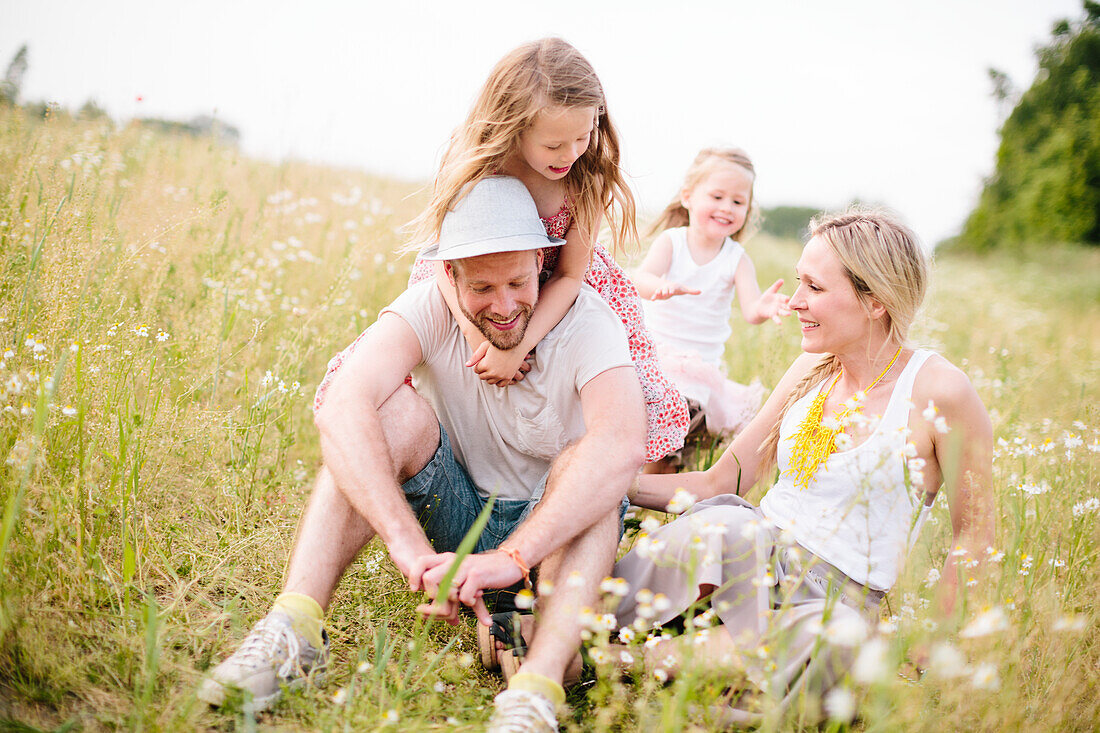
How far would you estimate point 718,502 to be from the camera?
99.3 inches

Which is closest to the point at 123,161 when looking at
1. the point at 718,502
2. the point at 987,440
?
the point at 718,502

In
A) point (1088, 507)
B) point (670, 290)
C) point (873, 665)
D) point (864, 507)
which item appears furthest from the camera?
point (670, 290)

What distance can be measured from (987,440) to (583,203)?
152 centimetres

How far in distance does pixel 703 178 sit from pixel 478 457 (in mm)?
2425

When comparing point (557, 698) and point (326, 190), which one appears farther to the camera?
point (326, 190)

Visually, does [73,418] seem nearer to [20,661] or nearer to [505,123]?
[20,661]

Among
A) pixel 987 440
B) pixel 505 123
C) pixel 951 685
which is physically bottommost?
pixel 951 685

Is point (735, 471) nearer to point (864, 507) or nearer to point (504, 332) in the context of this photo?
point (864, 507)

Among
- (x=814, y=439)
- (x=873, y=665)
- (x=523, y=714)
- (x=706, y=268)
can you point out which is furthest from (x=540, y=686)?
(x=706, y=268)

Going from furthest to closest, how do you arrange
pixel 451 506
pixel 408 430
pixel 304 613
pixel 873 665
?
1. pixel 451 506
2. pixel 408 430
3. pixel 304 613
4. pixel 873 665

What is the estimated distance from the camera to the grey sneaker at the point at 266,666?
1.78 metres

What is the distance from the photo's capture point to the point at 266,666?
6.00ft

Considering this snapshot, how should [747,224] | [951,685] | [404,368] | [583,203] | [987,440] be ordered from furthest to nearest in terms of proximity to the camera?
[747,224], [583,203], [404,368], [987,440], [951,685]

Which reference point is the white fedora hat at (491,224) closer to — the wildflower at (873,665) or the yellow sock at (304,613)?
the yellow sock at (304,613)
